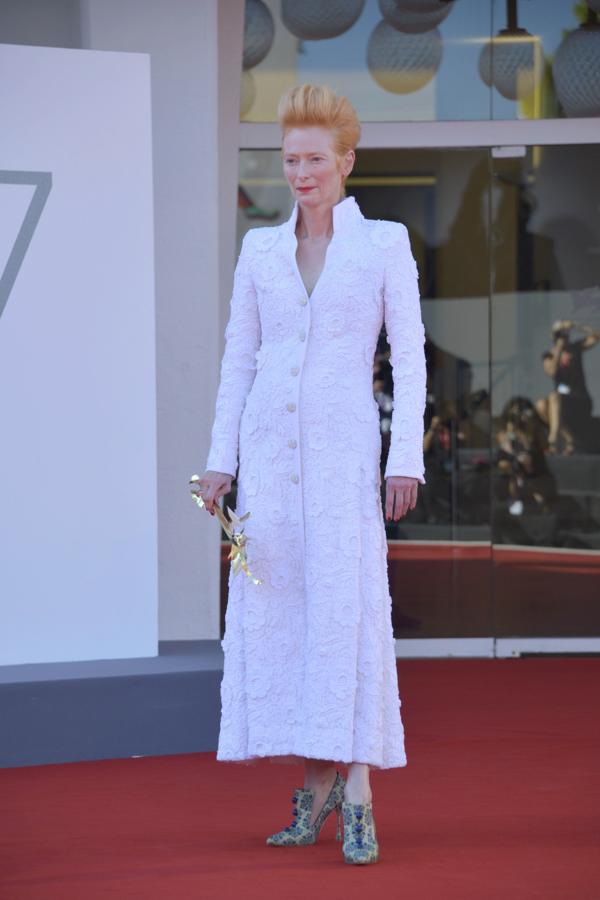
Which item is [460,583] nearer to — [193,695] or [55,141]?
[193,695]

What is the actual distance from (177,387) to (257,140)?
1912 mm

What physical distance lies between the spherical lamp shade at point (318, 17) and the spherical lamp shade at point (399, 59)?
0.14 m

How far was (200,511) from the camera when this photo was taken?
5.60 metres

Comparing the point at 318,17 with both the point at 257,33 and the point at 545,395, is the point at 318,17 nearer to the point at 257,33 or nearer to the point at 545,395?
the point at 257,33

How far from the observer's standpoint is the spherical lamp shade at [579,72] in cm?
729

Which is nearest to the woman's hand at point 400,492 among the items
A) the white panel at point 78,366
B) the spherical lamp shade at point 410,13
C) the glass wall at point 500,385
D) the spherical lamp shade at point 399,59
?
the white panel at point 78,366

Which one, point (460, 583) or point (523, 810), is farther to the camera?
point (460, 583)

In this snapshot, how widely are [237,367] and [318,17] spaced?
399 centimetres

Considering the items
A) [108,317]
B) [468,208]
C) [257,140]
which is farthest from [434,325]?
[108,317]

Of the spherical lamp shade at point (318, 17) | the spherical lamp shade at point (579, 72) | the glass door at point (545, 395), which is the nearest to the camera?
the spherical lamp shade at point (318, 17)

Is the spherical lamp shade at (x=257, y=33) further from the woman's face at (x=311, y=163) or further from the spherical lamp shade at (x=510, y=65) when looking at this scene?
the woman's face at (x=311, y=163)

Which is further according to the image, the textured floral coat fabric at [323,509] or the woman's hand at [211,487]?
the woman's hand at [211,487]

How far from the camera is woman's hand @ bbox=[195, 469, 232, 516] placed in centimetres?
353

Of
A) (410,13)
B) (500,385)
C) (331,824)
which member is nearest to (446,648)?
(500,385)
